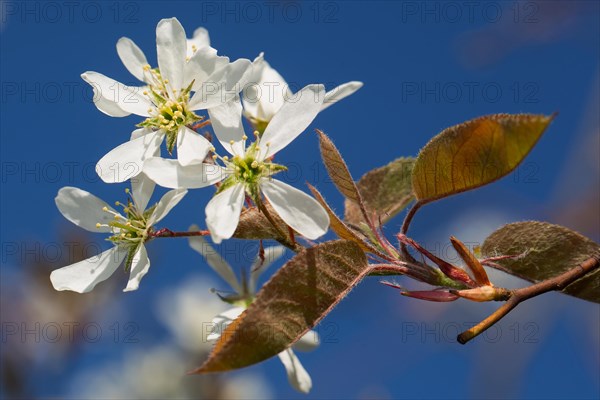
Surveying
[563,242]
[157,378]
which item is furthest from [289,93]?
[157,378]

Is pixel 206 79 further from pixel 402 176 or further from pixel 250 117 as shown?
pixel 402 176

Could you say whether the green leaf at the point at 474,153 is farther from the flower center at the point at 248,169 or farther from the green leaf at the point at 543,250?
the flower center at the point at 248,169

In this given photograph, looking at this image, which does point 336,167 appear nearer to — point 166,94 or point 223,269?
point 166,94

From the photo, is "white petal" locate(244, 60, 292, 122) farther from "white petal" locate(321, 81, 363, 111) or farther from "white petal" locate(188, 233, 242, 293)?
"white petal" locate(188, 233, 242, 293)

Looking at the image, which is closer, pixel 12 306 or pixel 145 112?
pixel 145 112

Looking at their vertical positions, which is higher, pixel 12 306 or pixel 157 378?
pixel 12 306

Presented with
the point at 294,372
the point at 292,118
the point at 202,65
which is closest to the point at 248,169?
the point at 292,118
